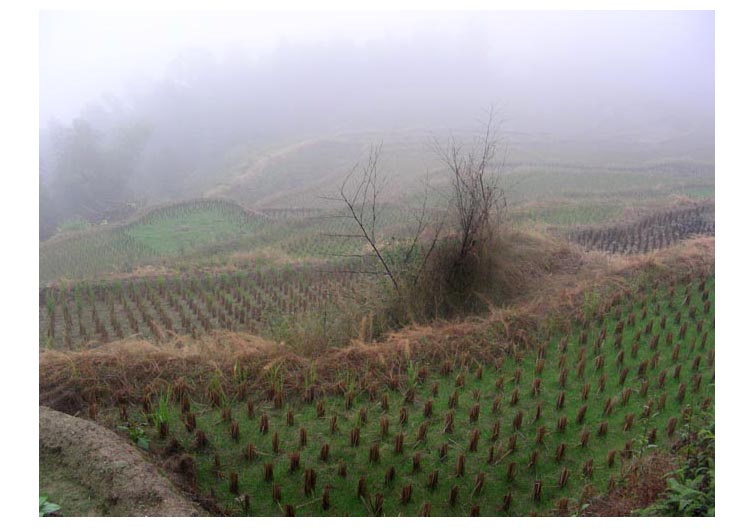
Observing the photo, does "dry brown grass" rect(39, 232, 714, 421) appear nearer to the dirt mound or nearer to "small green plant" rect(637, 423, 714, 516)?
the dirt mound

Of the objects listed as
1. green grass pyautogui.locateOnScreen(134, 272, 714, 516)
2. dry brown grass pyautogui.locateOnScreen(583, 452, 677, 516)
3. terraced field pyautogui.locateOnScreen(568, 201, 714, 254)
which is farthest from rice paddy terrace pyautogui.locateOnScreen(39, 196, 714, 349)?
dry brown grass pyautogui.locateOnScreen(583, 452, 677, 516)

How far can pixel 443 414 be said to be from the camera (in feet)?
14.6

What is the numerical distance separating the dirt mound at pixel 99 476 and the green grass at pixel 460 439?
0.37 metres

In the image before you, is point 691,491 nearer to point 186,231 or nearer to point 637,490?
point 637,490

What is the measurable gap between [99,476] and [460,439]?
2.62 meters

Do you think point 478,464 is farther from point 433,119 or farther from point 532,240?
point 433,119

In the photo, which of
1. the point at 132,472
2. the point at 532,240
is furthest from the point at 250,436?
the point at 532,240

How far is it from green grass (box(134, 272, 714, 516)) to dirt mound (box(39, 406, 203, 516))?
1.22 ft

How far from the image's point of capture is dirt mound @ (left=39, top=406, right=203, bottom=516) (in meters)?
3.22

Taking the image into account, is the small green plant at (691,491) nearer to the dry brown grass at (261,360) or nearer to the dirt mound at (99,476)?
the dry brown grass at (261,360)

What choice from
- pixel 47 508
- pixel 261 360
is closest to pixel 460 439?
pixel 261 360

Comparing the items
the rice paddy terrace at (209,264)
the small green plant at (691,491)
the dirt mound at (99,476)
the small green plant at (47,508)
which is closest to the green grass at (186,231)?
the rice paddy terrace at (209,264)

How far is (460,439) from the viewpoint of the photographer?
4.10 m

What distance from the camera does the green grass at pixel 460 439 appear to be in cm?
Answer: 352
